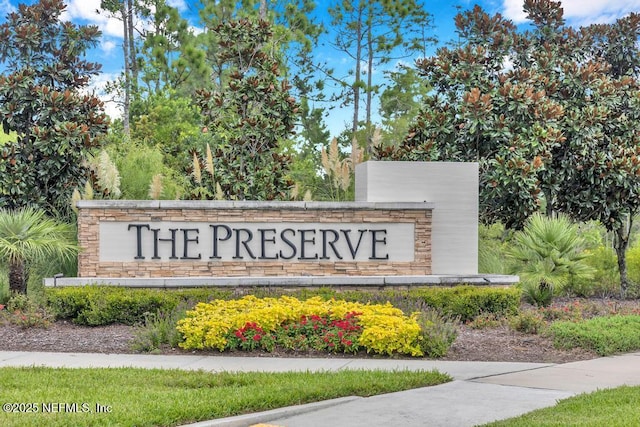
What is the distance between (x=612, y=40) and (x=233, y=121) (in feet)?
36.1

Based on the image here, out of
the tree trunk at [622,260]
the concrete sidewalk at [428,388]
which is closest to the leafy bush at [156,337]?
the concrete sidewalk at [428,388]

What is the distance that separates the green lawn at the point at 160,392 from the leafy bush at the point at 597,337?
3262 millimetres

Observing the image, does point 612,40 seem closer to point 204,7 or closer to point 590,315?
point 590,315

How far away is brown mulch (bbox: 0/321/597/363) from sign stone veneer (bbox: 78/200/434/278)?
5.90ft

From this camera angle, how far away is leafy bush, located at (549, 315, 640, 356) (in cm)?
1144

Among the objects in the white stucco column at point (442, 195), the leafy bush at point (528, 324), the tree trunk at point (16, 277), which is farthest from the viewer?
the white stucco column at point (442, 195)

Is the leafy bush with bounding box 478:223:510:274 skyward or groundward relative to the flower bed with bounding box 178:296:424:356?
skyward

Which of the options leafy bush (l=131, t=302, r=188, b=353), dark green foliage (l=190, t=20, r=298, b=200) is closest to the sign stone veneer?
leafy bush (l=131, t=302, r=188, b=353)

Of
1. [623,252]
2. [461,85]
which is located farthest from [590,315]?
[461,85]

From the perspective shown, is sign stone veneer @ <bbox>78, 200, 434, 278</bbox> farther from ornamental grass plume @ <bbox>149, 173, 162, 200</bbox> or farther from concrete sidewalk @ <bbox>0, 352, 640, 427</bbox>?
concrete sidewalk @ <bbox>0, 352, 640, 427</bbox>

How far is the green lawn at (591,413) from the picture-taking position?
7.05 metres

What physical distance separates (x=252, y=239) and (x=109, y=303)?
2822 mm

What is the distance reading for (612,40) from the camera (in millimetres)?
22984

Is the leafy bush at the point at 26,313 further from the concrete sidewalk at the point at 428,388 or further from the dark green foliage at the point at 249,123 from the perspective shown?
the dark green foliage at the point at 249,123
